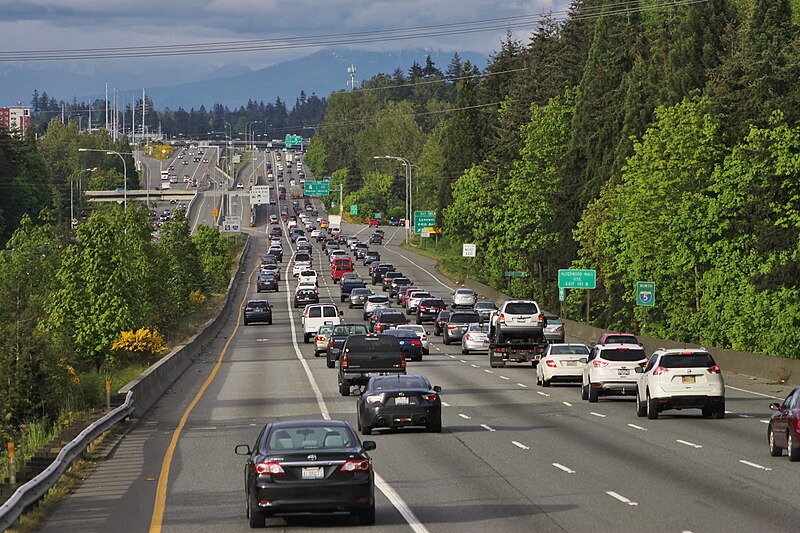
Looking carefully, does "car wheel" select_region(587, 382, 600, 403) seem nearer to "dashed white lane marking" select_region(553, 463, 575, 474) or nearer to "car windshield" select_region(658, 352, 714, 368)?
"car windshield" select_region(658, 352, 714, 368)

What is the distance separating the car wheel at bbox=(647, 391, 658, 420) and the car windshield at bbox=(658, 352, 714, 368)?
103cm

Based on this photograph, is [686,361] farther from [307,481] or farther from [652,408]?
[307,481]

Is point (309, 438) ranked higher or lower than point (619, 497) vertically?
higher

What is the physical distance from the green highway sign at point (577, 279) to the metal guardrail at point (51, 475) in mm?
54373

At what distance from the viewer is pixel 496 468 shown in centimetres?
2302

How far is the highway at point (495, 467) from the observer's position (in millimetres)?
17406

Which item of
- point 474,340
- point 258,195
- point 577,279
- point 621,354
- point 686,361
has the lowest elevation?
point 474,340

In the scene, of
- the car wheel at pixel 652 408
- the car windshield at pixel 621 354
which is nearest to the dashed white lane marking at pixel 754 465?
the car wheel at pixel 652 408

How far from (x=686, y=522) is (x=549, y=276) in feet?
305

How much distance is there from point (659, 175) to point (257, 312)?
25609 mm

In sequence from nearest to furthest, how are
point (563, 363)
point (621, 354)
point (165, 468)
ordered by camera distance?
1. point (165, 468)
2. point (621, 354)
3. point (563, 363)

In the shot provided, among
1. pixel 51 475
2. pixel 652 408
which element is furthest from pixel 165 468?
pixel 652 408

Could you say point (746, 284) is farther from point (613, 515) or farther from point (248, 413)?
point (613, 515)

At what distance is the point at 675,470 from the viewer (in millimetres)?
22406
